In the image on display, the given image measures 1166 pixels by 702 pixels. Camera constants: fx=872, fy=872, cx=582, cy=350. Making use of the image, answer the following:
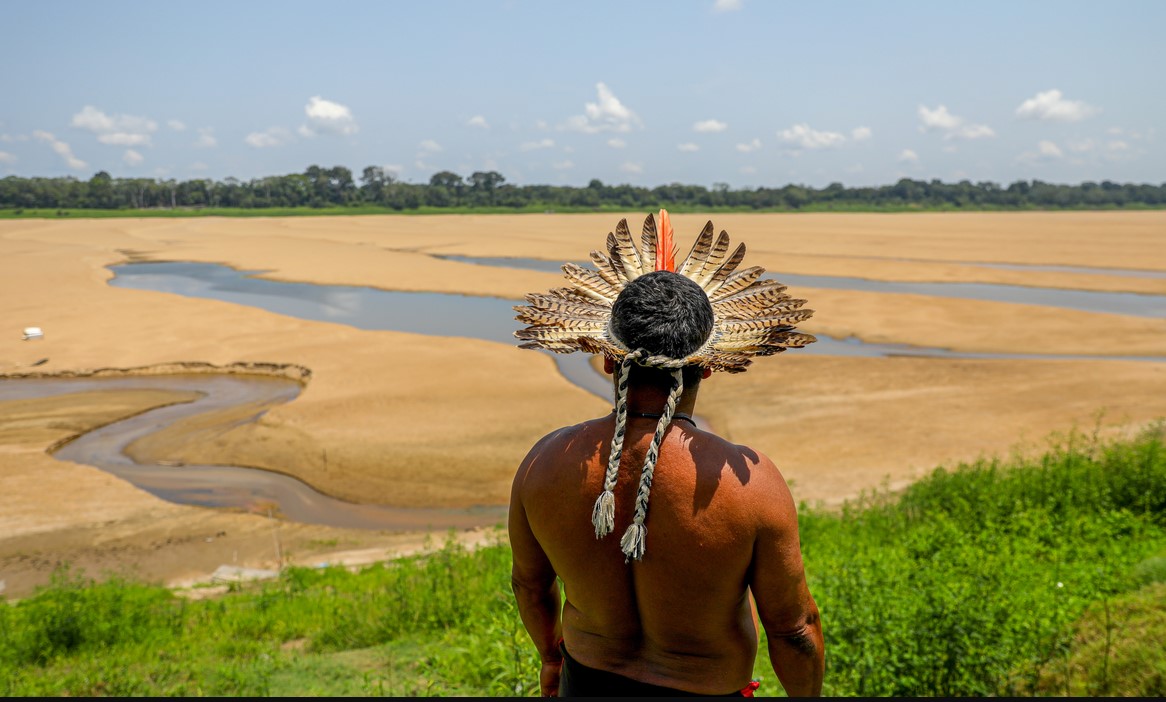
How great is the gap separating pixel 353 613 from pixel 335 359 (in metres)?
13.2

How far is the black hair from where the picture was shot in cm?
215

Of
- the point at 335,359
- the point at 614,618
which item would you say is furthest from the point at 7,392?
the point at 614,618

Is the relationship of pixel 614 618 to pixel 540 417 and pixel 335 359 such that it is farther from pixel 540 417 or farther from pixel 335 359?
pixel 335 359

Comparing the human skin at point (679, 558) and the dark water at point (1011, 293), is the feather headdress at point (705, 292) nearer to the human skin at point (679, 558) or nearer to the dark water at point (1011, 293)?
the human skin at point (679, 558)

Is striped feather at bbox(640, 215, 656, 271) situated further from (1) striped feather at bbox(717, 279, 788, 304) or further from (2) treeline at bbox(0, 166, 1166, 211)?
(2) treeline at bbox(0, 166, 1166, 211)

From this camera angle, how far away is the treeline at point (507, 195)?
9562 cm

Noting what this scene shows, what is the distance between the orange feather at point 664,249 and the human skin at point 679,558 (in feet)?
1.18

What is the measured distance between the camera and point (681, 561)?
209 centimetres

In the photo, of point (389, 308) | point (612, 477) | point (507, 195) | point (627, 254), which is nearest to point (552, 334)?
point (627, 254)

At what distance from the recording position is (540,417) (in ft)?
50.4

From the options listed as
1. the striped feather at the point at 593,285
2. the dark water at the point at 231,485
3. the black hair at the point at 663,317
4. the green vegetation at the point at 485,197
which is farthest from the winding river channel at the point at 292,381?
the green vegetation at the point at 485,197

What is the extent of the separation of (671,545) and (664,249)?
2.80ft

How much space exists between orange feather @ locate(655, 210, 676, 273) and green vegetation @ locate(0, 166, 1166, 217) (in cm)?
9237

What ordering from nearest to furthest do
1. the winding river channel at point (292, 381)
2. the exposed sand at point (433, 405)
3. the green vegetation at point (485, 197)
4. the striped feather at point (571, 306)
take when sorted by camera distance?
the striped feather at point (571, 306) → the exposed sand at point (433, 405) → the winding river channel at point (292, 381) → the green vegetation at point (485, 197)
